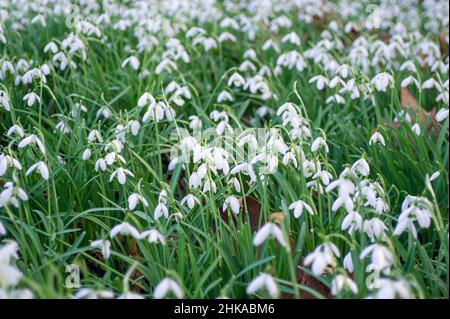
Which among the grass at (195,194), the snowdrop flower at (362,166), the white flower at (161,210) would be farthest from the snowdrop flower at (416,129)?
the white flower at (161,210)

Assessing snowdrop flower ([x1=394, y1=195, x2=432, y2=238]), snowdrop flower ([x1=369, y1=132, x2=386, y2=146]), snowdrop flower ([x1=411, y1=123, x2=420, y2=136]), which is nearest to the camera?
snowdrop flower ([x1=394, y1=195, x2=432, y2=238])

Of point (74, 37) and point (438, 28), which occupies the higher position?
point (74, 37)

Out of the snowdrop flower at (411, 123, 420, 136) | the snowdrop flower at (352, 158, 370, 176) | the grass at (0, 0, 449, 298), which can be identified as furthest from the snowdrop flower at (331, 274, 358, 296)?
the snowdrop flower at (411, 123, 420, 136)

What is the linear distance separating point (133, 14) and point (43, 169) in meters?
2.67

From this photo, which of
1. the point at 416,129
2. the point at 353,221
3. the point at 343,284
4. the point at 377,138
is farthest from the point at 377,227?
the point at 416,129

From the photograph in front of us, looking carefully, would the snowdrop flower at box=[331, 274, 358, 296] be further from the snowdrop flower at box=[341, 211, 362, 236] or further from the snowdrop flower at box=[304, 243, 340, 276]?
the snowdrop flower at box=[341, 211, 362, 236]

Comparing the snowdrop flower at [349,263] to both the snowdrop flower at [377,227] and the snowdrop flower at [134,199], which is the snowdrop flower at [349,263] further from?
the snowdrop flower at [134,199]

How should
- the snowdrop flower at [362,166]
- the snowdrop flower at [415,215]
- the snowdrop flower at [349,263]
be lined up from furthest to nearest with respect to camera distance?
1. the snowdrop flower at [362,166]
2. the snowdrop flower at [349,263]
3. the snowdrop flower at [415,215]

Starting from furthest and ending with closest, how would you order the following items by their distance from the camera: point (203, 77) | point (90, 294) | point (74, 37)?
point (203, 77) → point (74, 37) → point (90, 294)

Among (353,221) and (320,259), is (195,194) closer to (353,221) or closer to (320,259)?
(353,221)

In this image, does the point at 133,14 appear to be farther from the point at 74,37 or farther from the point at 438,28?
the point at 438,28
